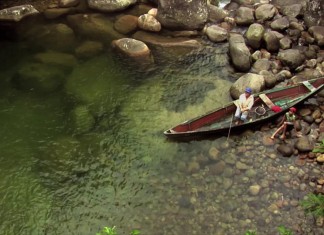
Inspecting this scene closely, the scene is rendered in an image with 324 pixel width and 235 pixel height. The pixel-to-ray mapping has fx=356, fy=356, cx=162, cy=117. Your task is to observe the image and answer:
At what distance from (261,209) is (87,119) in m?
7.72

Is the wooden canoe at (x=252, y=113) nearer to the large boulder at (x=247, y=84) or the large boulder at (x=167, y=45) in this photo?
the large boulder at (x=247, y=84)

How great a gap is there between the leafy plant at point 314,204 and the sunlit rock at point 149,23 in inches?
464

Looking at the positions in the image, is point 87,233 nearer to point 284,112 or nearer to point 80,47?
point 284,112

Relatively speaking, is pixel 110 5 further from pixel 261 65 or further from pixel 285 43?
pixel 285 43

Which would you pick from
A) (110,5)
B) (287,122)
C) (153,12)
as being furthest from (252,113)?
(110,5)

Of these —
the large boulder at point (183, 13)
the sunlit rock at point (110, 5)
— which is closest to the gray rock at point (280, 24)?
the large boulder at point (183, 13)

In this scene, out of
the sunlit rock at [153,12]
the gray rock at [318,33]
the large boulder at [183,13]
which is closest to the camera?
the gray rock at [318,33]

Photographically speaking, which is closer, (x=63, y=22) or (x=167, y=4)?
(x=167, y=4)

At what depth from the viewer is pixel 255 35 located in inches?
698

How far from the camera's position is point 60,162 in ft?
43.6

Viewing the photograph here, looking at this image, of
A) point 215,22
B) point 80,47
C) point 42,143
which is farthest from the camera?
point 215,22

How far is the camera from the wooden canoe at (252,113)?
13.7 m

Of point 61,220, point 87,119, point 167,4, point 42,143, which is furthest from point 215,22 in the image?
point 61,220

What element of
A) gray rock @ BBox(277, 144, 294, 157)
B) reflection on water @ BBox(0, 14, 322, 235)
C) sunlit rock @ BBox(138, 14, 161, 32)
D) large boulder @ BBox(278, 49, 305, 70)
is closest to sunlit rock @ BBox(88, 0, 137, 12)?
sunlit rock @ BBox(138, 14, 161, 32)
